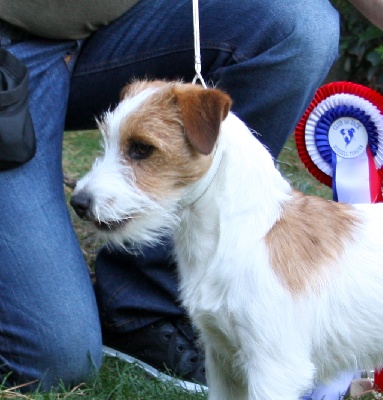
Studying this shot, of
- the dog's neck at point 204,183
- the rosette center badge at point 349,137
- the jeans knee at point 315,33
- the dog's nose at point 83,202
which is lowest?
the dog's nose at point 83,202

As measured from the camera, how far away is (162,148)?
254cm

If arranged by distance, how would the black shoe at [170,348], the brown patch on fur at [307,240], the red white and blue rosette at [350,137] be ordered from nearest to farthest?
the brown patch on fur at [307,240] → the red white and blue rosette at [350,137] → the black shoe at [170,348]

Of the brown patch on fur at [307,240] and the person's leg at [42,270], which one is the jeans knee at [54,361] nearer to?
the person's leg at [42,270]

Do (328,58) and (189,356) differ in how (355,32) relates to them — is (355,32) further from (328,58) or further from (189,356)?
(189,356)

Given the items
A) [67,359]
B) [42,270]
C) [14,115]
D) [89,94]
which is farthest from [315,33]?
[67,359]

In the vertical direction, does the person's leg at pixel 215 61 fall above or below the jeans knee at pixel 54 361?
above

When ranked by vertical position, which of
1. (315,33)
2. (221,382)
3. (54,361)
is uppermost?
(315,33)

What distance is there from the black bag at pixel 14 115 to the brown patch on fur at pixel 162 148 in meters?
0.73

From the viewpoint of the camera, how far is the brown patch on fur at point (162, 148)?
254cm

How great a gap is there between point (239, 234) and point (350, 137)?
101 cm

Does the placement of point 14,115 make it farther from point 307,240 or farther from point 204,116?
point 307,240

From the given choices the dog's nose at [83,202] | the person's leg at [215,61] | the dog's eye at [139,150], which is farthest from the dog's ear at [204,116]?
the person's leg at [215,61]

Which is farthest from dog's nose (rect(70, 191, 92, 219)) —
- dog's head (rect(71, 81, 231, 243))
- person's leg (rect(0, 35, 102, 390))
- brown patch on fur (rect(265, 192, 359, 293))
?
person's leg (rect(0, 35, 102, 390))

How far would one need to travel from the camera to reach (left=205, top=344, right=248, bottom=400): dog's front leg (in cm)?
293
